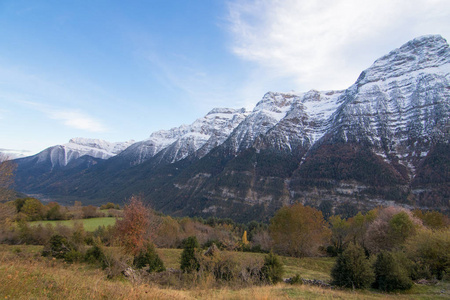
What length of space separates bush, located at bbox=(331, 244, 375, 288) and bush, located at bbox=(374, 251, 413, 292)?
0.99 m

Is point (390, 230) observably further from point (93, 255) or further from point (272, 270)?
point (93, 255)

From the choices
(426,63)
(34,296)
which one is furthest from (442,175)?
(34,296)

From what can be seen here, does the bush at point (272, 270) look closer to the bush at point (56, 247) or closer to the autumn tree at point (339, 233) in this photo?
the bush at point (56, 247)

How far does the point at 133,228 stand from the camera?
2445cm

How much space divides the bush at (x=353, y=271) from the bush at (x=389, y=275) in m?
0.99

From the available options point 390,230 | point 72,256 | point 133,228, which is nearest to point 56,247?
point 72,256

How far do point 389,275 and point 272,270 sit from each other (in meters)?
9.01

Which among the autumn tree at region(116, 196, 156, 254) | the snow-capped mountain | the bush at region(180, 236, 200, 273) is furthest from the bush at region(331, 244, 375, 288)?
the snow-capped mountain

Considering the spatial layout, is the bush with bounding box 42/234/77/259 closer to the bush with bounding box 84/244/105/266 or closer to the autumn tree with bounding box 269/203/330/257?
the bush with bounding box 84/244/105/266

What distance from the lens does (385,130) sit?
157125mm

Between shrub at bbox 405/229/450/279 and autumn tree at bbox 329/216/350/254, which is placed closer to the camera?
shrub at bbox 405/229/450/279

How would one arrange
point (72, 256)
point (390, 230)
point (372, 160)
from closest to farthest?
point (72, 256), point (390, 230), point (372, 160)

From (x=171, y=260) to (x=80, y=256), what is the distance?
1135 centimetres

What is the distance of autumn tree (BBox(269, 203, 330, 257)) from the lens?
42.5 metres
